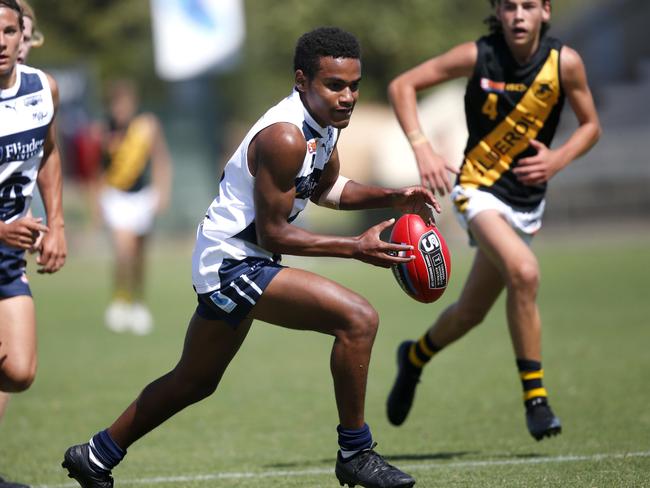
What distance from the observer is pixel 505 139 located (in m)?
6.84

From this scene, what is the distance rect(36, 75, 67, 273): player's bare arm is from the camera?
5.77 m

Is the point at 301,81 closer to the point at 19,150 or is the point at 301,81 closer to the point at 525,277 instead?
the point at 19,150

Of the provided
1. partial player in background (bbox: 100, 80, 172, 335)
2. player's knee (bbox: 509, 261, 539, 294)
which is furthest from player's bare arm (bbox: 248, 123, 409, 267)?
partial player in background (bbox: 100, 80, 172, 335)

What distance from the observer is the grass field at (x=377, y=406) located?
6.02 m

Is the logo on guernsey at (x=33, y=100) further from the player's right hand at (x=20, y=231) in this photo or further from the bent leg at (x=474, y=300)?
the bent leg at (x=474, y=300)

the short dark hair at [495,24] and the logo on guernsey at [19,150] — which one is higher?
the short dark hair at [495,24]

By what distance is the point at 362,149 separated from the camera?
155 ft

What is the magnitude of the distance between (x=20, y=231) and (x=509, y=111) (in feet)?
9.99

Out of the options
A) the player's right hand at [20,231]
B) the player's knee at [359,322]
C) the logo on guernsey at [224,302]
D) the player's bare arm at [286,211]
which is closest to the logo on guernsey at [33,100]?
the player's right hand at [20,231]

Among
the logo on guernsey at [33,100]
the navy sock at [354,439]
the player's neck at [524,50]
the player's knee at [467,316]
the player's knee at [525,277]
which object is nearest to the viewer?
the navy sock at [354,439]

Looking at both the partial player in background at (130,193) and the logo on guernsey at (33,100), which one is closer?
the logo on guernsey at (33,100)

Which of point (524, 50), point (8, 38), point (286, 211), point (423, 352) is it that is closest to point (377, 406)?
point (423, 352)

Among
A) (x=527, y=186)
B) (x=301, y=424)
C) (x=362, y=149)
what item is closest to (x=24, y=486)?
(x=301, y=424)

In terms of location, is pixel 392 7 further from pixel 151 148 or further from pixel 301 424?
pixel 301 424
